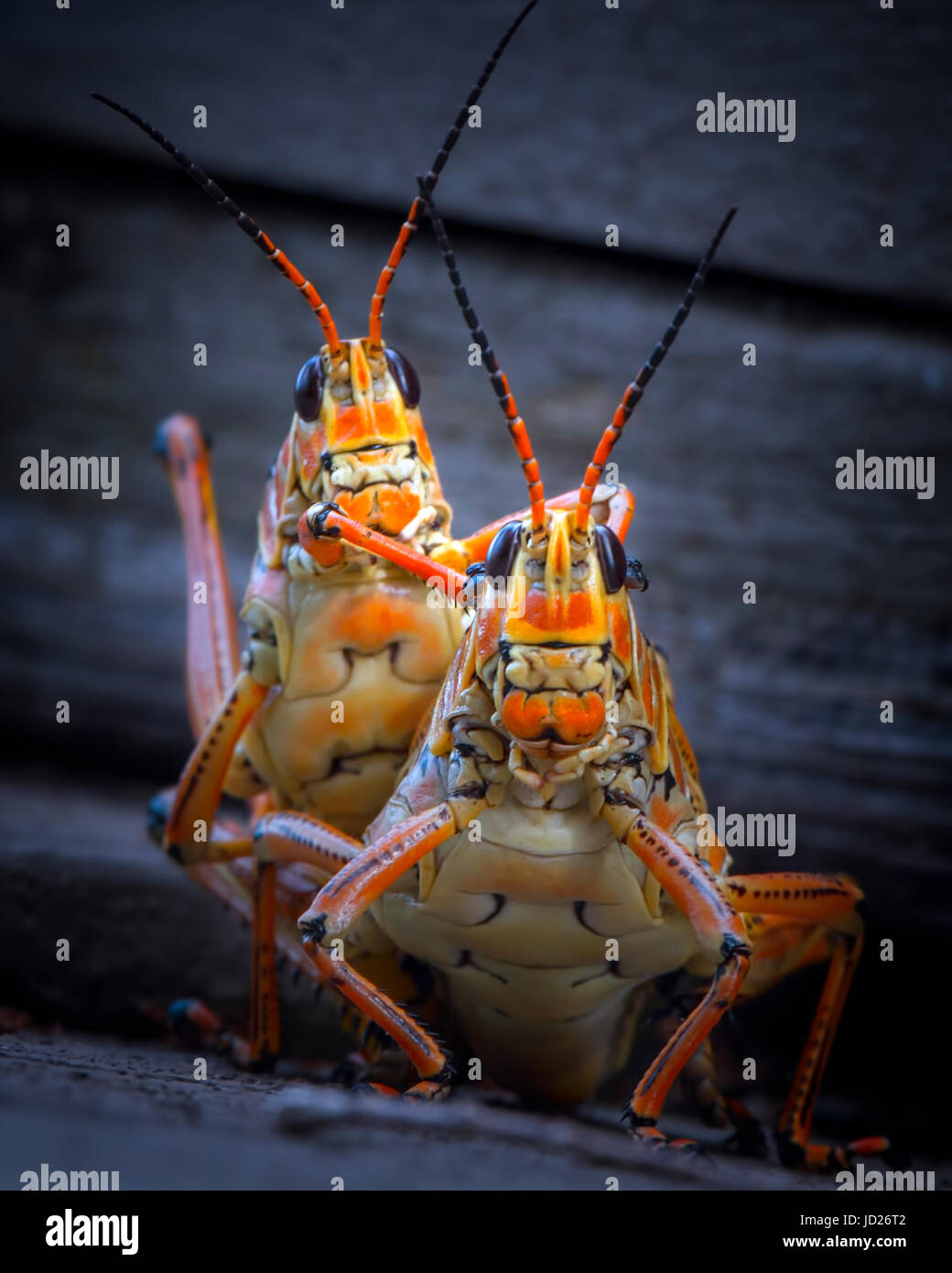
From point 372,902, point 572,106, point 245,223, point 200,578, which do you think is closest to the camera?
point 372,902

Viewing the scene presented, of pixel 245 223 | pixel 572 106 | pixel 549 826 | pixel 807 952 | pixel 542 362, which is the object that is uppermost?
pixel 572 106

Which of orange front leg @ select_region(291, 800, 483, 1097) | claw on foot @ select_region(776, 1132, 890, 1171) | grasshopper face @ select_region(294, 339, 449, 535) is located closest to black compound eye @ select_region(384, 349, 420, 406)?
Result: grasshopper face @ select_region(294, 339, 449, 535)

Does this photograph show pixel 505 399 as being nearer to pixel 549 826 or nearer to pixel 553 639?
pixel 553 639

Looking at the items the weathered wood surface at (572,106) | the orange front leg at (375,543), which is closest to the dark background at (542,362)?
the weathered wood surface at (572,106)

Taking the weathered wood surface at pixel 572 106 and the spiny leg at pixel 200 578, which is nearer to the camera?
the spiny leg at pixel 200 578

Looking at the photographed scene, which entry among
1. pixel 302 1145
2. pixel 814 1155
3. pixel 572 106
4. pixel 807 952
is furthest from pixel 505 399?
pixel 572 106

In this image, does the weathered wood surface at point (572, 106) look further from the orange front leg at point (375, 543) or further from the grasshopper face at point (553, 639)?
the grasshopper face at point (553, 639)

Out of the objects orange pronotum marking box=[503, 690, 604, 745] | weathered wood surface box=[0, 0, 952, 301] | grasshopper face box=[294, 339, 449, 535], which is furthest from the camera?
weathered wood surface box=[0, 0, 952, 301]

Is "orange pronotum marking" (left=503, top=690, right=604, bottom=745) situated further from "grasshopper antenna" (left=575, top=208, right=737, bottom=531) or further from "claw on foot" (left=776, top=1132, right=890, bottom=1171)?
"claw on foot" (left=776, top=1132, right=890, bottom=1171)
